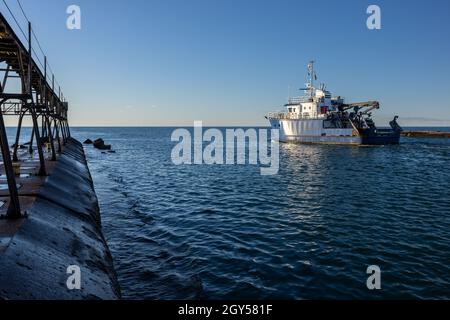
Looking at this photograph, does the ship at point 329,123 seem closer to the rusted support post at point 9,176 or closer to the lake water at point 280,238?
the lake water at point 280,238

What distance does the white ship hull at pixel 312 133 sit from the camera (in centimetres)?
6381

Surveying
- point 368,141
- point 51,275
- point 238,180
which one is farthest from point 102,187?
point 368,141

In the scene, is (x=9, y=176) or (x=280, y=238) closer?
(x=9, y=176)

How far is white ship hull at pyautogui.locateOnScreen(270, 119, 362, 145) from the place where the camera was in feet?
209

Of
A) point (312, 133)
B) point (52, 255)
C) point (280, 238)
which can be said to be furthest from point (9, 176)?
point (312, 133)

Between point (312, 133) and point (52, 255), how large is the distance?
6662cm

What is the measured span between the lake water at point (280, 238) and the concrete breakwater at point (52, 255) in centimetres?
106

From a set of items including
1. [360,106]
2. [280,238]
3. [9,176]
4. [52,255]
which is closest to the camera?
[52,255]

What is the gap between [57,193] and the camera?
13633 millimetres

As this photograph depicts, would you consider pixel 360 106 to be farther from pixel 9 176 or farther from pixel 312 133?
pixel 9 176

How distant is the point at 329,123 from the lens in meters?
68.8

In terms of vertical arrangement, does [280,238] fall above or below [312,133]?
below

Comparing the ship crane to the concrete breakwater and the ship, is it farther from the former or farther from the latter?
the concrete breakwater

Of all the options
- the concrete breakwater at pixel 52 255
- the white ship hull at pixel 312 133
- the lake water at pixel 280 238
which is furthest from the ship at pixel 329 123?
the concrete breakwater at pixel 52 255
